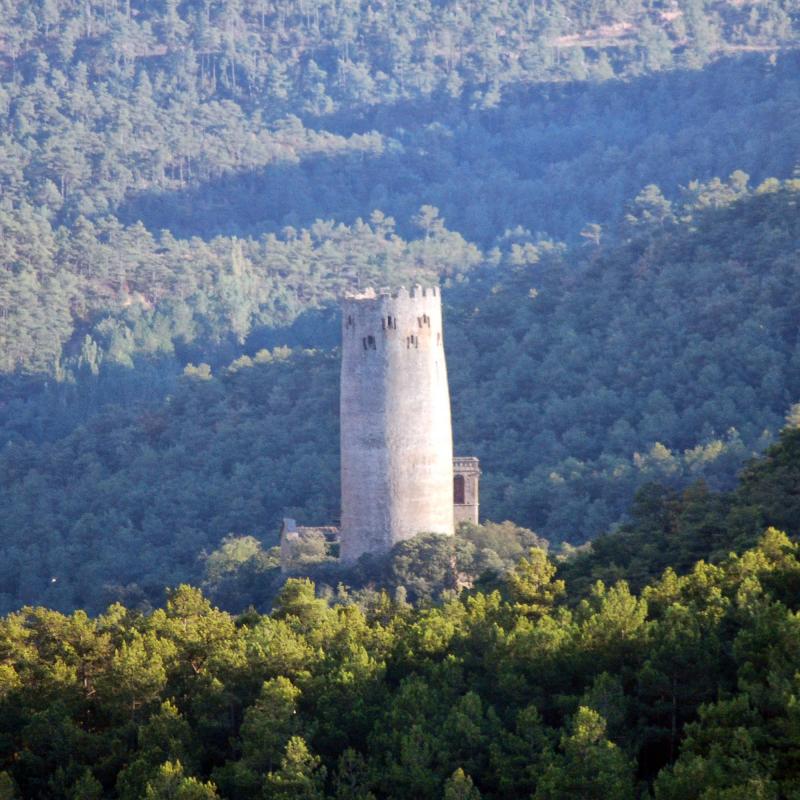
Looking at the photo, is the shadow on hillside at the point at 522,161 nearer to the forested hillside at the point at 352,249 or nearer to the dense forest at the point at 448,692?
the forested hillside at the point at 352,249

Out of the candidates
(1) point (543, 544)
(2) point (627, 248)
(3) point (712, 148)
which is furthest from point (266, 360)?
(3) point (712, 148)

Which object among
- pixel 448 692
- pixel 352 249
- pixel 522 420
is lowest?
pixel 352 249

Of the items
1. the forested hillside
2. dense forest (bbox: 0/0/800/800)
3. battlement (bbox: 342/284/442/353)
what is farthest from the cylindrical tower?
the forested hillside

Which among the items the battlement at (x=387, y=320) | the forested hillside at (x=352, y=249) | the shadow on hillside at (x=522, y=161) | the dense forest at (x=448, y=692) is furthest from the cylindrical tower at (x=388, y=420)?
the shadow on hillside at (x=522, y=161)

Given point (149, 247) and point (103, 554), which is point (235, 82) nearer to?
point (149, 247)

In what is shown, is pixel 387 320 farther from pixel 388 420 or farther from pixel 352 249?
pixel 352 249

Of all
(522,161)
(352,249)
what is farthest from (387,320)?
(522,161)
